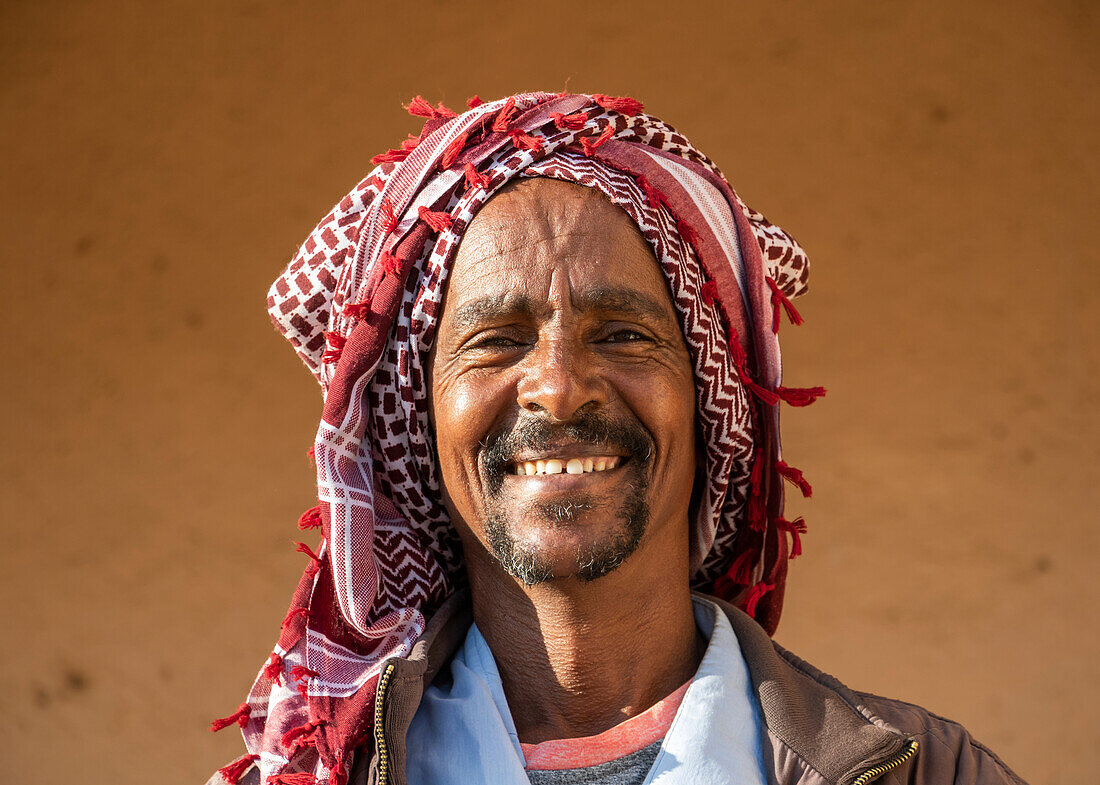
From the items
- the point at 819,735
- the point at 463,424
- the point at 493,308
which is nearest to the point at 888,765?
the point at 819,735

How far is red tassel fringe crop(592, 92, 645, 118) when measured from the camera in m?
2.44

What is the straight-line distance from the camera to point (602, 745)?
2.21 meters

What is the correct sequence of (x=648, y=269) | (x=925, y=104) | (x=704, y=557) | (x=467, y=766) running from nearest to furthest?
(x=467, y=766) < (x=648, y=269) < (x=704, y=557) < (x=925, y=104)

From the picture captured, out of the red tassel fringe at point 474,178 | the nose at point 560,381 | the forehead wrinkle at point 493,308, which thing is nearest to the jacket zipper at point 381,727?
the nose at point 560,381

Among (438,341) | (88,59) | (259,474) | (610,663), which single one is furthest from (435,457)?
(88,59)

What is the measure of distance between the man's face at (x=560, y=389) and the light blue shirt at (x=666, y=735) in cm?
25

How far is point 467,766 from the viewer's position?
217 cm

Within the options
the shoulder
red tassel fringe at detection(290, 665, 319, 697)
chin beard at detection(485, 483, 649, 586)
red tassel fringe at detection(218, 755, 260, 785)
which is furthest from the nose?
red tassel fringe at detection(218, 755, 260, 785)

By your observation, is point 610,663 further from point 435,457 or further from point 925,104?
point 925,104

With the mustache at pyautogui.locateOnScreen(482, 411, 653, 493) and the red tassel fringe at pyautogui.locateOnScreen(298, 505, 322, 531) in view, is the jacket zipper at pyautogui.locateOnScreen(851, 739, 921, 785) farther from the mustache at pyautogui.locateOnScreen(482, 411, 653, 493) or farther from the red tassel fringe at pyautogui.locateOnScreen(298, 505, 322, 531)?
the red tassel fringe at pyautogui.locateOnScreen(298, 505, 322, 531)

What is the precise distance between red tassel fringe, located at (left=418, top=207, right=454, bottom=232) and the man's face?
50 mm

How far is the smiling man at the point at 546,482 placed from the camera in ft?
→ 7.15

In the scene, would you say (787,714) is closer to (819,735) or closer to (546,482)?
(819,735)

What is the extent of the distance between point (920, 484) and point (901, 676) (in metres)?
0.66
